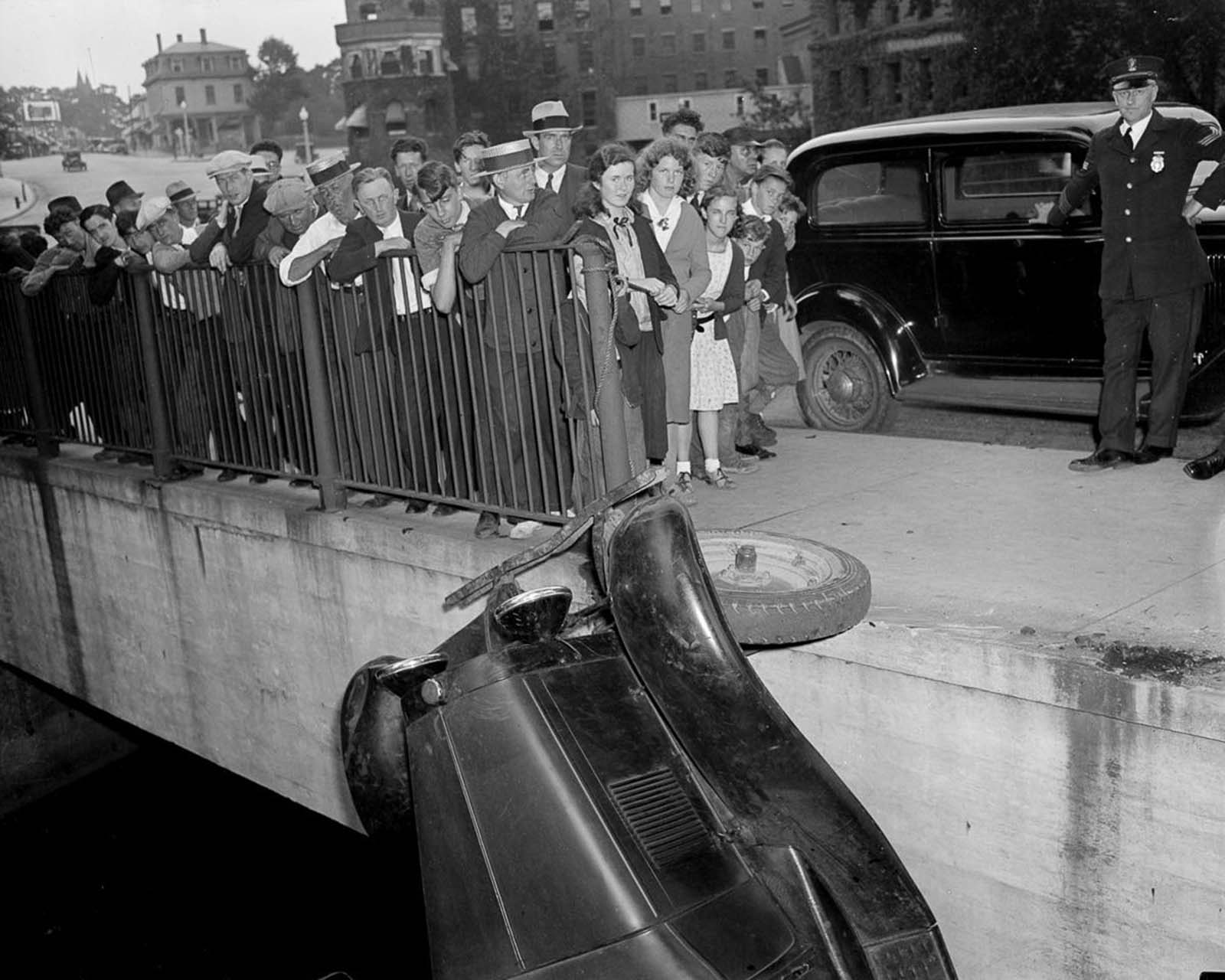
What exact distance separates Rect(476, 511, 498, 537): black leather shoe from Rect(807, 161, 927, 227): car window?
395 centimetres

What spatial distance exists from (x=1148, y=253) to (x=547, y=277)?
293 centimetres

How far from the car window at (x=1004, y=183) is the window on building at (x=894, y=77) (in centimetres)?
3956

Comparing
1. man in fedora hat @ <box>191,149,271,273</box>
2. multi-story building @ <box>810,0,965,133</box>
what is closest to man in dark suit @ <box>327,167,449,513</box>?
man in fedora hat @ <box>191,149,271,273</box>

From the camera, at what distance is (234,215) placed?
7578 millimetres

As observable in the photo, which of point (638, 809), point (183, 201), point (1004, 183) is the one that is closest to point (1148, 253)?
point (1004, 183)

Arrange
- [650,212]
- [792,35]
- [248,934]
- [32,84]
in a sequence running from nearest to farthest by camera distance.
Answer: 1. [650,212]
2. [248,934]
3. [32,84]
4. [792,35]

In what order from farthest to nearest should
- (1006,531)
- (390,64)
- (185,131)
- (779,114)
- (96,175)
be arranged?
(185,131)
(390,64)
(96,175)
(779,114)
(1006,531)

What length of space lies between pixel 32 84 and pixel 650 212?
196 ft

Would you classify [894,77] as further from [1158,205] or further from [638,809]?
[638,809]

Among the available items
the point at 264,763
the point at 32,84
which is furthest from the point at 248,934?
the point at 32,84

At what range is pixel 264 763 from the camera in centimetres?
700

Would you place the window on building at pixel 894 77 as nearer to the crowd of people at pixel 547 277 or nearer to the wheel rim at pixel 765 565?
the crowd of people at pixel 547 277

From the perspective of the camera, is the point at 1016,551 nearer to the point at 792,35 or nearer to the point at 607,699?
the point at 607,699

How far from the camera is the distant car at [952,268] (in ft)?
25.2
